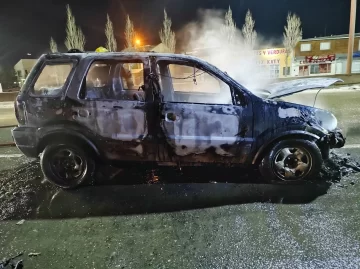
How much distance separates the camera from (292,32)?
127 feet

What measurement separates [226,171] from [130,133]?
1.66 meters

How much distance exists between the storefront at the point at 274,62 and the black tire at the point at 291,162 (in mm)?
37744

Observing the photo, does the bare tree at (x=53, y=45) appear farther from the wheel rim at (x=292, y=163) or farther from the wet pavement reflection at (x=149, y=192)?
the wheel rim at (x=292, y=163)

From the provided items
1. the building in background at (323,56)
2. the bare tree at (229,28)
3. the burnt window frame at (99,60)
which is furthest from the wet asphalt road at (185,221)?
the building in background at (323,56)

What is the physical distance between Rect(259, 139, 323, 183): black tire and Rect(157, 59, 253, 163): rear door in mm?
362

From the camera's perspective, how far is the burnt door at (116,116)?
3760 millimetres

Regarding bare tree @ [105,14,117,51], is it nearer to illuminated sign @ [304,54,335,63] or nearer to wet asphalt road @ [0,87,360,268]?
illuminated sign @ [304,54,335,63]

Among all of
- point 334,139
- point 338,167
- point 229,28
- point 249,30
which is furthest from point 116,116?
point 249,30

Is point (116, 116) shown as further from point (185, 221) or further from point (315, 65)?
point (315, 65)

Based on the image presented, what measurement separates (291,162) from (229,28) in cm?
3615

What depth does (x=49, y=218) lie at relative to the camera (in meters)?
3.31

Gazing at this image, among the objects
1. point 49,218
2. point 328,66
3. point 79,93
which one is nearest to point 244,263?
point 49,218

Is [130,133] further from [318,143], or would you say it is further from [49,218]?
[318,143]

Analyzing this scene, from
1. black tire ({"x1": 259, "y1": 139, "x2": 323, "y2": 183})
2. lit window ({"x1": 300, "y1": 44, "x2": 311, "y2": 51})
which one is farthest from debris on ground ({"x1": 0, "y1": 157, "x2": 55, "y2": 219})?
lit window ({"x1": 300, "y1": 44, "x2": 311, "y2": 51})
